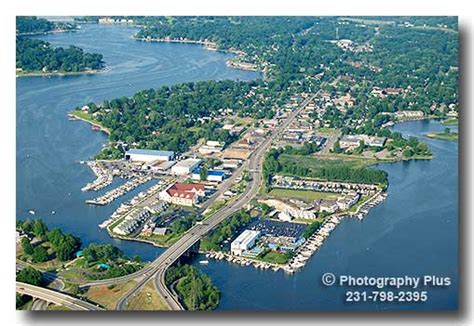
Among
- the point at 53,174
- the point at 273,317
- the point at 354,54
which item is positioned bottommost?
the point at 273,317

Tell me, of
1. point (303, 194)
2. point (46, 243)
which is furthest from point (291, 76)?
point (46, 243)

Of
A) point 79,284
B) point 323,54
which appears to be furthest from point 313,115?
point 79,284

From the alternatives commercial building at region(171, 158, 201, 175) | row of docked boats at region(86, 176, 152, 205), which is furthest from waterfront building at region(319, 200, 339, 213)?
row of docked boats at region(86, 176, 152, 205)

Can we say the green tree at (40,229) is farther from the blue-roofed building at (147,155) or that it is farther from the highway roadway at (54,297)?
the blue-roofed building at (147,155)

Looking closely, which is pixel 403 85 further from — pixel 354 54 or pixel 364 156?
pixel 364 156

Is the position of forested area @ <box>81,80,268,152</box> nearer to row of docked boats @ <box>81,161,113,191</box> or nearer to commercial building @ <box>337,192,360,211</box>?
row of docked boats @ <box>81,161,113,191</box>

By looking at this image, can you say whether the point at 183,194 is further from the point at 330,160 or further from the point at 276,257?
the point at 330,160
